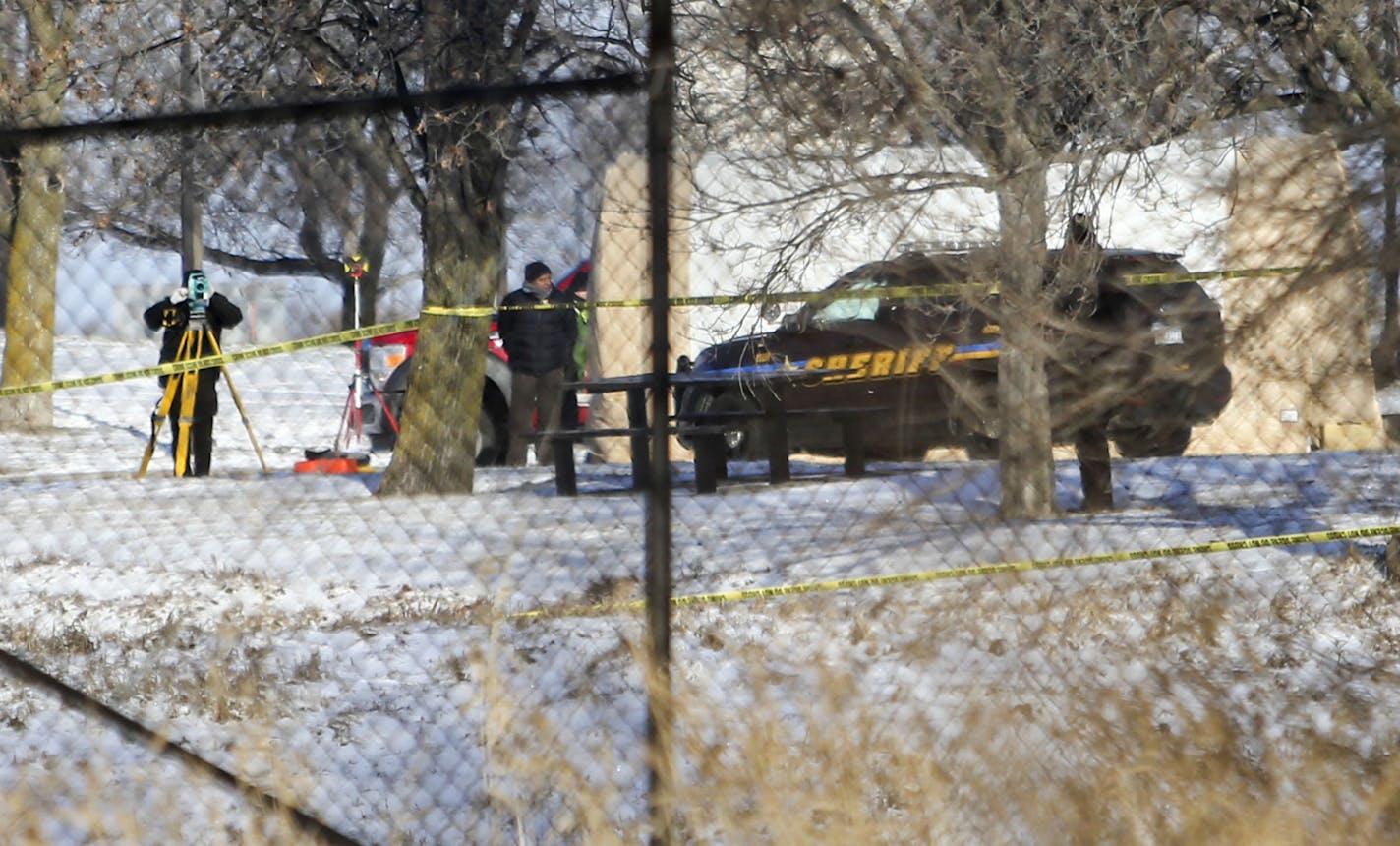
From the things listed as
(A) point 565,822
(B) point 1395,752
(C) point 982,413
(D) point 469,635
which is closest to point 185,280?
(A) point 565,822

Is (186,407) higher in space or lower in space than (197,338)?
lower

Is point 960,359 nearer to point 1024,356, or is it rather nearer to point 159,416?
point 1024,356

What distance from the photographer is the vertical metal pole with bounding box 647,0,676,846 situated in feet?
10.2

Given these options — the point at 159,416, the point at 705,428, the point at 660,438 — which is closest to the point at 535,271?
the point at 660,438

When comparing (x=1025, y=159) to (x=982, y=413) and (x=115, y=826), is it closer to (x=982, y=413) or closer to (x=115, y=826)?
(x=982, y=413)

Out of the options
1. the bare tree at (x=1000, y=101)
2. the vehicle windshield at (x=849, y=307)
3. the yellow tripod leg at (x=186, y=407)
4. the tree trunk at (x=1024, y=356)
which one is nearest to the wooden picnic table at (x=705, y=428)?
the vehicle windshield at (x=849, y=307)

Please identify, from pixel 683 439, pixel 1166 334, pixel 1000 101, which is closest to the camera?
pixel 1166 334

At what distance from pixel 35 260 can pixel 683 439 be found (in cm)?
185

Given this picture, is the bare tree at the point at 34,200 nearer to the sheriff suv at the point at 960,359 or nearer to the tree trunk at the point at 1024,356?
the sheriff suv at the point at 960,359

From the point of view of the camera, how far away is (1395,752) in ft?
12.0

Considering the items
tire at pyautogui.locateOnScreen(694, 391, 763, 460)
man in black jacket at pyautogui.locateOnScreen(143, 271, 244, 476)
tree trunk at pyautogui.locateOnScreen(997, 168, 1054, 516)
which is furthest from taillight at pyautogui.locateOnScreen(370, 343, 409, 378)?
tree trunk at pyautogui.locateOnScreen(997, 168, 1054, 516)

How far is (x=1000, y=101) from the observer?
16.9 feet

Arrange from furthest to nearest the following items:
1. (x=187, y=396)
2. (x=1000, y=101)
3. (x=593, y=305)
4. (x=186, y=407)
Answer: (x=186, y=407), (x=187, y=396), (x=1000, y=101), (x=593, y=305)

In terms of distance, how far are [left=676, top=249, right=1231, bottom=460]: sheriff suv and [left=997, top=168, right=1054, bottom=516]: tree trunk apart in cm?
5
